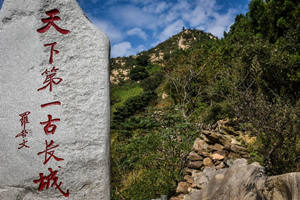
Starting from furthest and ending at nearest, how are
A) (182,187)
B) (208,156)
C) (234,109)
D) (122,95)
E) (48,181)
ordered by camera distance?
(122,95)
(208,156)
(234,109)
(182,187)
(48,181)

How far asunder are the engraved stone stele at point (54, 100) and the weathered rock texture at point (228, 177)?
1327mm

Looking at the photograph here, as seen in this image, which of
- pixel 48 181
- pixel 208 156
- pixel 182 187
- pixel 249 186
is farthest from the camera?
pixel 208 156

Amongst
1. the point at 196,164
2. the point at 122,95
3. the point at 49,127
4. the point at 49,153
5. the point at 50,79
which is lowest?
the point at 196,164

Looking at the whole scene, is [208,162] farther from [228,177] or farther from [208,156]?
[228,177]

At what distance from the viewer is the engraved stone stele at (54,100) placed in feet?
6.39

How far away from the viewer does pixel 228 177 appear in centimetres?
246

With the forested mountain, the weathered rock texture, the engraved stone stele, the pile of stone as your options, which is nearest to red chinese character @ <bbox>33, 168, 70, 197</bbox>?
the engraved stone stele

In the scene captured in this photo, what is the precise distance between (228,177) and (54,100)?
2068 millimetres

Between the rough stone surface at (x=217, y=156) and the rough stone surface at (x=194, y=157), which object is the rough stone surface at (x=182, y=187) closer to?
the rough stone surface at (x=194, y=157)

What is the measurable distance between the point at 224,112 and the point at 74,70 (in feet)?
15.7

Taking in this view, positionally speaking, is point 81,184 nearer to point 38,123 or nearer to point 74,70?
point 38,123

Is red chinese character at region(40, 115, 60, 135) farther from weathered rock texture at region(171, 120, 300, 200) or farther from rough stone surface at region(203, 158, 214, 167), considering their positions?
rough stone surface at region(203, 158, 214, 167)

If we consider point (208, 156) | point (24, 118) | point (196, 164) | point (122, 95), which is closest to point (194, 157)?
point (196, 164)

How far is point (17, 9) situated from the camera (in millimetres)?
2160
